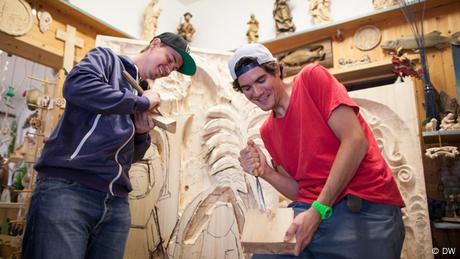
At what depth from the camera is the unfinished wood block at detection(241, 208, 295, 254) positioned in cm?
90

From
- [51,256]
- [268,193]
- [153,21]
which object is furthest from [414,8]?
[51,256]

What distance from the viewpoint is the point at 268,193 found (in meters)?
2.02

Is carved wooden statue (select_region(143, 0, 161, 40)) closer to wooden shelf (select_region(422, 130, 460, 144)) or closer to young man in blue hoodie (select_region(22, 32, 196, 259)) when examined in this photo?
young man in blue hoodie (select_region(22, 32, 196, 259))

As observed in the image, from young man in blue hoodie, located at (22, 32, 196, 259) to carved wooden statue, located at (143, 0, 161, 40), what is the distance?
1.92 metres

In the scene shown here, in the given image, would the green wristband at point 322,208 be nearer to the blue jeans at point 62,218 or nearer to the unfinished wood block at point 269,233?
the unfinished wood block at point 269,233

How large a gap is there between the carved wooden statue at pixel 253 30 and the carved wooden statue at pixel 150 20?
34.2 inches

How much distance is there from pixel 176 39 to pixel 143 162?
964 mm

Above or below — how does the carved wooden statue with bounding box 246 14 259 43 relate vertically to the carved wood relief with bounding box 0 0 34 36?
above

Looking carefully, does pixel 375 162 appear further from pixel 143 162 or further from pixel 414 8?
pixel 414 8

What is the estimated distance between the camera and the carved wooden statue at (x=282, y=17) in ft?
9.50

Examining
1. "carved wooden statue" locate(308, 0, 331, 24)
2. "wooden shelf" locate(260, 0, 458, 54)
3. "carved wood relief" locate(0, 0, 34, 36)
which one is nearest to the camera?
"carved wood relief" locate(0, 0, 34, 36)

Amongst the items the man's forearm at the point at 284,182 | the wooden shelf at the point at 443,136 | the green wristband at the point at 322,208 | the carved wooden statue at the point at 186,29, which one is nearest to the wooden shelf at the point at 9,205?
the carved wooden statue at the point at 186,29

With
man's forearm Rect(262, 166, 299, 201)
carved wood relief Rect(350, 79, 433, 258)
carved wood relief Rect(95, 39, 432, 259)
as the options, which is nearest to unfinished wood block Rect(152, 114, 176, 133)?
man's forearm Rect(262, 166, 299, 201)

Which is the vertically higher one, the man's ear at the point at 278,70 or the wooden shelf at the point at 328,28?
the wooden shelf at the point at 328,28
